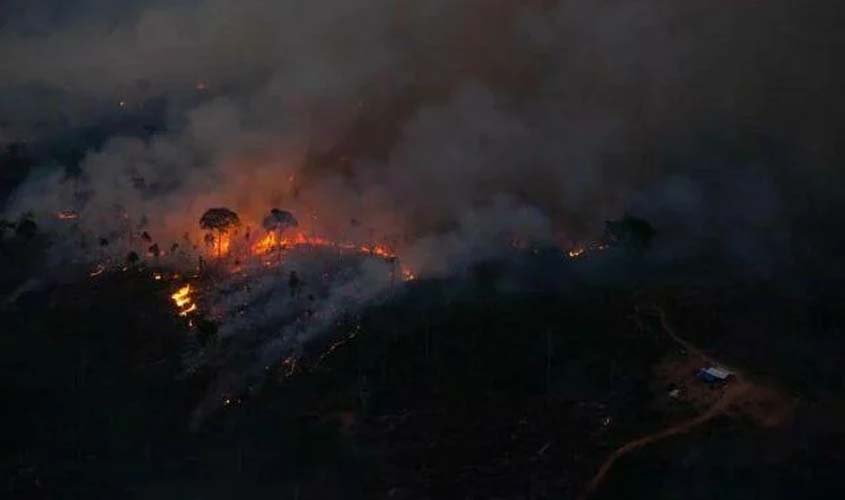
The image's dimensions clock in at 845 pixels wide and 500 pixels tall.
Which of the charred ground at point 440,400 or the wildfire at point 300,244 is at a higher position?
the wildfire at point 300,244

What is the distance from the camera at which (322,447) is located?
5066cm

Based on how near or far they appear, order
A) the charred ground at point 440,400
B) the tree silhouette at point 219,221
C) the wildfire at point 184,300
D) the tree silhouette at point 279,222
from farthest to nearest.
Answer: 1. the tree silhouette at point 279,222
2. the tree silhouette at point 219,221
3. the wildfire at point 184,300
4. the charred ground at point 440,400

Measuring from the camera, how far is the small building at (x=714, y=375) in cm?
5438

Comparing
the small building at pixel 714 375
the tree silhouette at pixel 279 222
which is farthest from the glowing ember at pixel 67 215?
the small building at pixel 714 375

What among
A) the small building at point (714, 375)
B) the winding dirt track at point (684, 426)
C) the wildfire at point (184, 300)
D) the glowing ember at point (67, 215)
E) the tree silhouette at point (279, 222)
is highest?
the glowing ember at point (67, 215)

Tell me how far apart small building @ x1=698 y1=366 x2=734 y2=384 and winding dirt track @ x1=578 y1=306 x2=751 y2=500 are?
42cm

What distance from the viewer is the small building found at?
54375mm

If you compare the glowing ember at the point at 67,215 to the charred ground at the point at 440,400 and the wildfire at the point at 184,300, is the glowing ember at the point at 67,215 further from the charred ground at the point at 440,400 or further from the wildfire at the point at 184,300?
the wildfire at the point at 184,300

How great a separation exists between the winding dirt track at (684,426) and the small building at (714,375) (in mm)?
416

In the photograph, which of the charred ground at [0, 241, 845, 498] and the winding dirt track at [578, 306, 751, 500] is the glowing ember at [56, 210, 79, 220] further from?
the winding dirt track at [578, 306, 751, 500]

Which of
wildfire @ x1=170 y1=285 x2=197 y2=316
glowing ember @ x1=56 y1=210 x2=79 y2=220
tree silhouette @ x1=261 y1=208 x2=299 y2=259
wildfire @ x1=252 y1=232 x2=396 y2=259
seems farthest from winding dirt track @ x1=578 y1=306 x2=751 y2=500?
glowing ember @ x1=56 y1=210 x2=79 y2=220

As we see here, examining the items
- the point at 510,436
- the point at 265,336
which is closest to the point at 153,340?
the point at 265,336

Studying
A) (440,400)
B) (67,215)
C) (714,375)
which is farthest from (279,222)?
(714,375)

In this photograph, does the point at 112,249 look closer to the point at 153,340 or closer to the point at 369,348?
the point at 153,340
